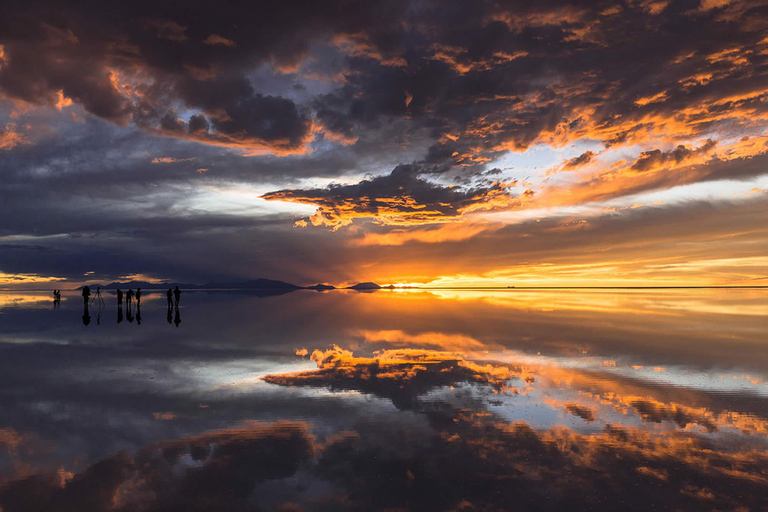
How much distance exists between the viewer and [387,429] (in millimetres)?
10984

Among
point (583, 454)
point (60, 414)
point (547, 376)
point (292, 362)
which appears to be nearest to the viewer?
point (583, 454)

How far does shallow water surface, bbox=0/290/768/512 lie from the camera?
788 centimetres

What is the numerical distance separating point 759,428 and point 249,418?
12593 millimetres

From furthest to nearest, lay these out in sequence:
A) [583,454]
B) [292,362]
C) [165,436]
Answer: [292,362], [165,436], [583,454]

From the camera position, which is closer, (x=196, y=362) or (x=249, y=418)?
(x=249, y=418)

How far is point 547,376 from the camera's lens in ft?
53.8

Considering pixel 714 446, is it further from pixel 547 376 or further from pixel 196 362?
pixel 196 362

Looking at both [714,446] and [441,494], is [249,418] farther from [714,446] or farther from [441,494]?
[714,446]

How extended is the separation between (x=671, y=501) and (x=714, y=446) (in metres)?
3.34

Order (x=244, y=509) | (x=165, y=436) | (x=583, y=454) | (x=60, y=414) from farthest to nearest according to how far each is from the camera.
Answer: (x=60, y=414) < (x=165, y=436) < (x=583, y=454) < (x=244, y=509)

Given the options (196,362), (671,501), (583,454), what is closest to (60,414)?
(196,362)

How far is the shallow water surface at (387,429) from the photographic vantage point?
25.9 feet

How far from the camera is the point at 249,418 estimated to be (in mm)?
11719

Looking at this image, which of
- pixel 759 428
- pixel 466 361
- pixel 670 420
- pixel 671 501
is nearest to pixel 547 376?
pixel 466 361
